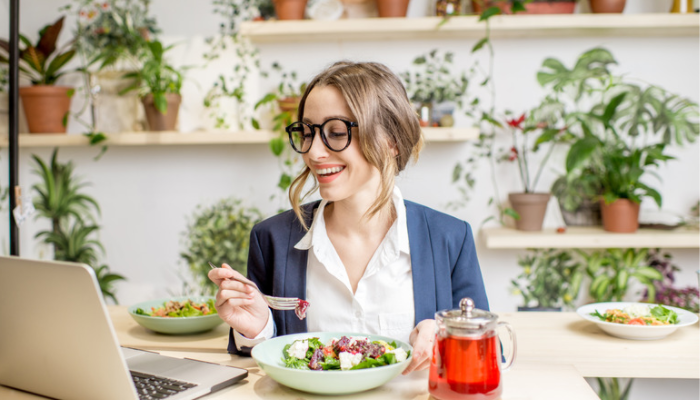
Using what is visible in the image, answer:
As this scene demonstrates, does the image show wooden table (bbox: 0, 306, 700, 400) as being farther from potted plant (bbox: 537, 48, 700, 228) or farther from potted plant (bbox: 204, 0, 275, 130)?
potted plant (bbox: 204, 0, 275, 130)

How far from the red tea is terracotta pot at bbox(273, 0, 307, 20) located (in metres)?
2.15

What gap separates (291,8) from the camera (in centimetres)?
278

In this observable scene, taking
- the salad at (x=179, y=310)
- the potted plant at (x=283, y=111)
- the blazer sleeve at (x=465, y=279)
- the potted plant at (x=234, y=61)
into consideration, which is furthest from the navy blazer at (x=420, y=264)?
the potted plant at (x=234, y=61)

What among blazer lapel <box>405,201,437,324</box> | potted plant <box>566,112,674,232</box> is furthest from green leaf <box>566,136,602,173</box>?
blazer lapel <box>405,201,437,324</box>

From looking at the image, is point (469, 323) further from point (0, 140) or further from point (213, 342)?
point (0, 140)

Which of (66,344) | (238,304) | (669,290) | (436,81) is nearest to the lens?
(66,344)

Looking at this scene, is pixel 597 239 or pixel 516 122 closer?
pixel 597 239

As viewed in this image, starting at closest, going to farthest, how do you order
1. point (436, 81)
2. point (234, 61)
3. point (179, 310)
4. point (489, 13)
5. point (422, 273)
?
point (422, 273), point (179, 310), point (489, 13), point (436, 81), point (234, 61)

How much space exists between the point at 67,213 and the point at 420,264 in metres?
2.34

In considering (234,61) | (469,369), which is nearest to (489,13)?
(234,61)

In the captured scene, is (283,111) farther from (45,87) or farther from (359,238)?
(359,238)

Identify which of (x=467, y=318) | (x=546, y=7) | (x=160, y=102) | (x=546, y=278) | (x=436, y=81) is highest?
(x=546, y=7)

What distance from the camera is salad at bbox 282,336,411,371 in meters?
1.00

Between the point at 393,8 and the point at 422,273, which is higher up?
the point at 393,8
